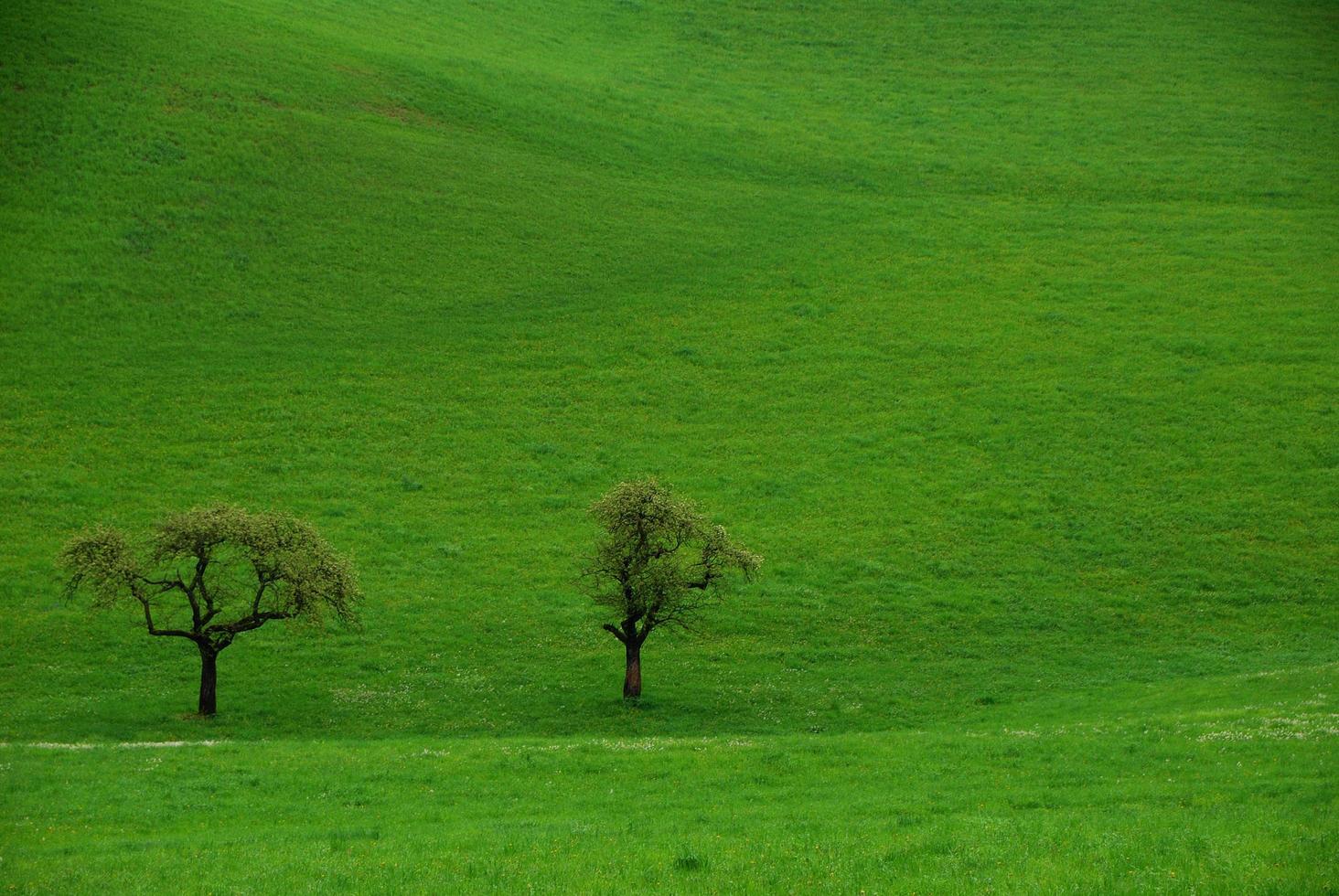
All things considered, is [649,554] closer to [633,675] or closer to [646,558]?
[646,558]

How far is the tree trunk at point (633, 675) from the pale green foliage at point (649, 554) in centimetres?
36

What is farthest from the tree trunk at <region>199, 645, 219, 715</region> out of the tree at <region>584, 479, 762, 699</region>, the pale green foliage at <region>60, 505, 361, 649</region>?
the tree at <region>584, 479, 762, 699</region>

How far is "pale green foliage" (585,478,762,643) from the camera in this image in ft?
141

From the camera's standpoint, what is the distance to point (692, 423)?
70.1 meters

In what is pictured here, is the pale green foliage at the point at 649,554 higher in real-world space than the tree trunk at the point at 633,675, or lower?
higher

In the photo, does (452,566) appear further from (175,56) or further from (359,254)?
(175,56)

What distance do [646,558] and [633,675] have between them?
4.10 m

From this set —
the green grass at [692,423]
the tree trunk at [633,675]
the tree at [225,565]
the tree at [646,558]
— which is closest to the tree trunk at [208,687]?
the tree at [225,565]

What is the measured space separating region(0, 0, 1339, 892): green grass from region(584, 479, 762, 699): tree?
2.92 meters

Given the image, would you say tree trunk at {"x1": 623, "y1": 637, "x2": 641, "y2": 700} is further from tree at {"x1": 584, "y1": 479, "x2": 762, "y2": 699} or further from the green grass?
the green grass

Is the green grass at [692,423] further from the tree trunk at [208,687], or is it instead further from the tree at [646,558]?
the tree at [646,558]

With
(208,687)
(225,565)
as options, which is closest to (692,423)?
(225,565)

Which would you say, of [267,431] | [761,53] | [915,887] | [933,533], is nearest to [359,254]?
[267,431]

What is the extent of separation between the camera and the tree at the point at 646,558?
4306 cm
